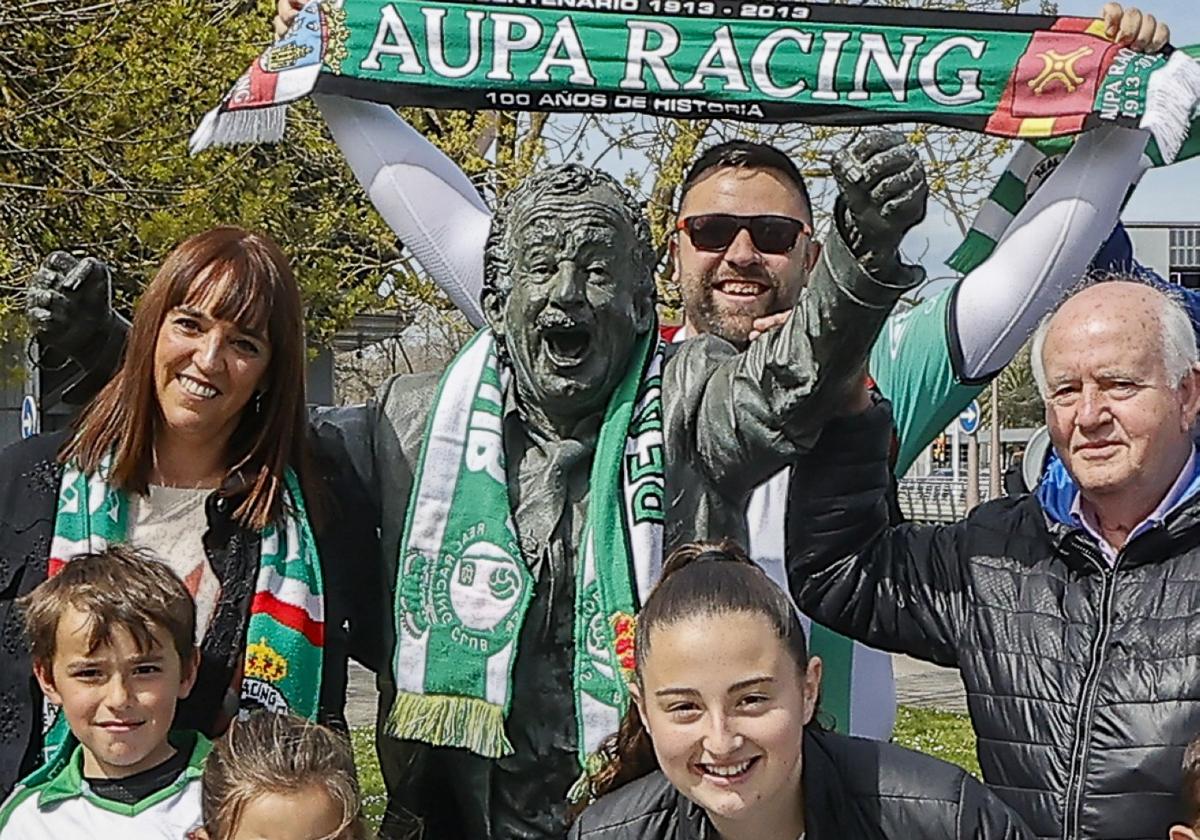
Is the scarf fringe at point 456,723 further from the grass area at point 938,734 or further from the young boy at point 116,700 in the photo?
the grass area at point 938,734

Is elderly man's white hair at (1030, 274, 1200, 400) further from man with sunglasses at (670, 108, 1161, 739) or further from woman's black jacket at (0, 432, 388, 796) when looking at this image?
woman's black jacket at (0, 432, 388, 796)

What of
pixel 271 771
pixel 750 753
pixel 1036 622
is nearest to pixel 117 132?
pixel 271 771

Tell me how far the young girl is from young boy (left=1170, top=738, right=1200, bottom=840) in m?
0.34

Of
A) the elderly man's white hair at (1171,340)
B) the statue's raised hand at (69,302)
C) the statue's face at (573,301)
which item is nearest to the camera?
the elderly man's white hair at (1171,340)

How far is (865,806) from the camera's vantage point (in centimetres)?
231

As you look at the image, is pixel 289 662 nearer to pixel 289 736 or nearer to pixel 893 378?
pixel 289 736

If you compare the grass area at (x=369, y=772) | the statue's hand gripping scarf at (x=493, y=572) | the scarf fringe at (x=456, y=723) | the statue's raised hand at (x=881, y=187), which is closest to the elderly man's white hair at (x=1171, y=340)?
the statue's raised hand at (x=881, y=187)

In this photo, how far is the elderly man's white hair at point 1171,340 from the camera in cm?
260

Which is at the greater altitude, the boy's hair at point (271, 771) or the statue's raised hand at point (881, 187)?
the statue's raised hand at point (881, 187)

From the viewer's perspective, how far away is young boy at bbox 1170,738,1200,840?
2484mm

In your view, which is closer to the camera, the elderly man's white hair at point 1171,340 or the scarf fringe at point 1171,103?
the elderly man's white hair at point 1171,340

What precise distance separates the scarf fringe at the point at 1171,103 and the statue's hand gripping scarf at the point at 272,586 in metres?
1.78

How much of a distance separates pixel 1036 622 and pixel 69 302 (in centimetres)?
178

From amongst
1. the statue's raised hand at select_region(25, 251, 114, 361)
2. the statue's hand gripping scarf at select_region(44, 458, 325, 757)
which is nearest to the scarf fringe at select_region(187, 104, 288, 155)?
the statue's raised hand at select_region(25, 251, 114, 361)
